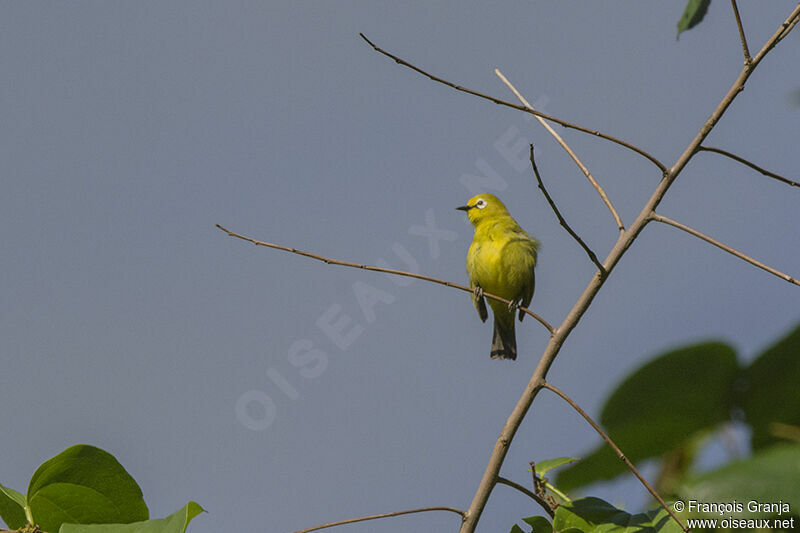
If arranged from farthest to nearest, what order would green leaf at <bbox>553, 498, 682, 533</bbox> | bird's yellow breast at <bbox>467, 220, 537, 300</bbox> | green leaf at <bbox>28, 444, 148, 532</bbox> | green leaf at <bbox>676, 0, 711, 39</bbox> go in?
1. bird's yellow breast at <bbox>467, 220, 537, 300</bbox>
2. green leaf at <bbox>28, 444, 148, 532</bbox>
3. green leaf at <bbox>553, 498, 682, 533</bbox>
4. green leaf at <bbox>676, 0, 711, 39</bbox>

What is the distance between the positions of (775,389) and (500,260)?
611cm

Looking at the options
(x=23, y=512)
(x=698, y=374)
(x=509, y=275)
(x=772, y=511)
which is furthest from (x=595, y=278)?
(x=509, y=275)

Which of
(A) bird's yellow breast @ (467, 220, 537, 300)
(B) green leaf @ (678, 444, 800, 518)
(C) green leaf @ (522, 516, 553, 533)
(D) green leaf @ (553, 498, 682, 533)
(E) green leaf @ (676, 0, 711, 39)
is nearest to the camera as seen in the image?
(B) green leaf @ (678, 444, 800, 518)

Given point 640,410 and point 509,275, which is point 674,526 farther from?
point 509,275

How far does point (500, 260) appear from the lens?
7.21 metres

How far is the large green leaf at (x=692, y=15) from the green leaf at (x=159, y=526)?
1.62 meters

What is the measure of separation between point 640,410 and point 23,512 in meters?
2.13

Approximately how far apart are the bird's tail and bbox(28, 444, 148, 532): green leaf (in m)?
5.99

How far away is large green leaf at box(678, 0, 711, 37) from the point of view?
6.22 ft

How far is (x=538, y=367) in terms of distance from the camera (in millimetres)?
2148

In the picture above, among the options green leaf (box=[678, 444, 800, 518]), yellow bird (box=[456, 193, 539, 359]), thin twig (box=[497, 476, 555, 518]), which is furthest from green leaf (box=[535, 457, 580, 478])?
yellow bird (box=[456, 193, 539, 359])

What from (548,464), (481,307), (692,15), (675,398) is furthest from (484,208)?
(675,398)

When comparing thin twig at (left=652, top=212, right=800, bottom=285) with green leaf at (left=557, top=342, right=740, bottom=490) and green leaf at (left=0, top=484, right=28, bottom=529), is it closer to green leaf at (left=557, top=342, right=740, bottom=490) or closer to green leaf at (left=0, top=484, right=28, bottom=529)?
green leaf at (left=557, top=342, right=740, bottom=490)

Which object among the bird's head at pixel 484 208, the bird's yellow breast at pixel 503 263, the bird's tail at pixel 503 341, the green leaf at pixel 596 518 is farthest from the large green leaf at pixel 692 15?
the bird's tail at pixel 503 341
